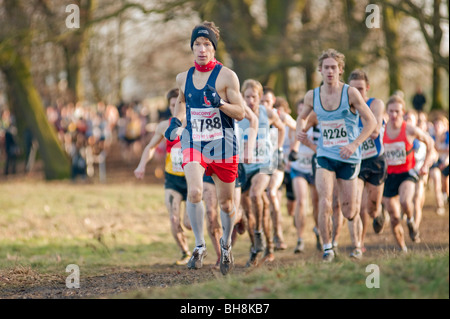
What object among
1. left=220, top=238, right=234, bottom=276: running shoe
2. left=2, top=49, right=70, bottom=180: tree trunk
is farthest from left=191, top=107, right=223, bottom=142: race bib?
left=2, top=49, right=70, bottom=180: tree trunk

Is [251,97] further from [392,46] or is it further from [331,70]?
[392,46]

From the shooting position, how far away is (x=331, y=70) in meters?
8.19

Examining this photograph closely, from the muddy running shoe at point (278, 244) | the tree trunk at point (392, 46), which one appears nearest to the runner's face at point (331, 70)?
the muddy running shoe at point (278, 244)

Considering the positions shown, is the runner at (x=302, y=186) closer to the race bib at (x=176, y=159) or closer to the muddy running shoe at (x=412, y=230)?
the muddy running shoe at (x=412, y=230)

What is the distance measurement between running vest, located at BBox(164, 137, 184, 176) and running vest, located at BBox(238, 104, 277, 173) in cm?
86

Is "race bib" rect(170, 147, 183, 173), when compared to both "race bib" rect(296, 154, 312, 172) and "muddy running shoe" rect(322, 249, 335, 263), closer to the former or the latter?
"muddy running shoe" rect(322, 249, 335, 263)

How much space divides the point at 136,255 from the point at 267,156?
110 inches

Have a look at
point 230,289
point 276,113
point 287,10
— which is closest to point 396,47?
point 287,10

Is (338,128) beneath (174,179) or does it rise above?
above

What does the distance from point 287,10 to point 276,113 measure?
15.2 metres

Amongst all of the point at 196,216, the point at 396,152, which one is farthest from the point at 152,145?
the point at 396,152

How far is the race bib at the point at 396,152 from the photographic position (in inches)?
428

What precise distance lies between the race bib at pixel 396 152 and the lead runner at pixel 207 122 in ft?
13.6

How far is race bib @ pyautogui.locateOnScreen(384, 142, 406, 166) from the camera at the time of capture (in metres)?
10.9
